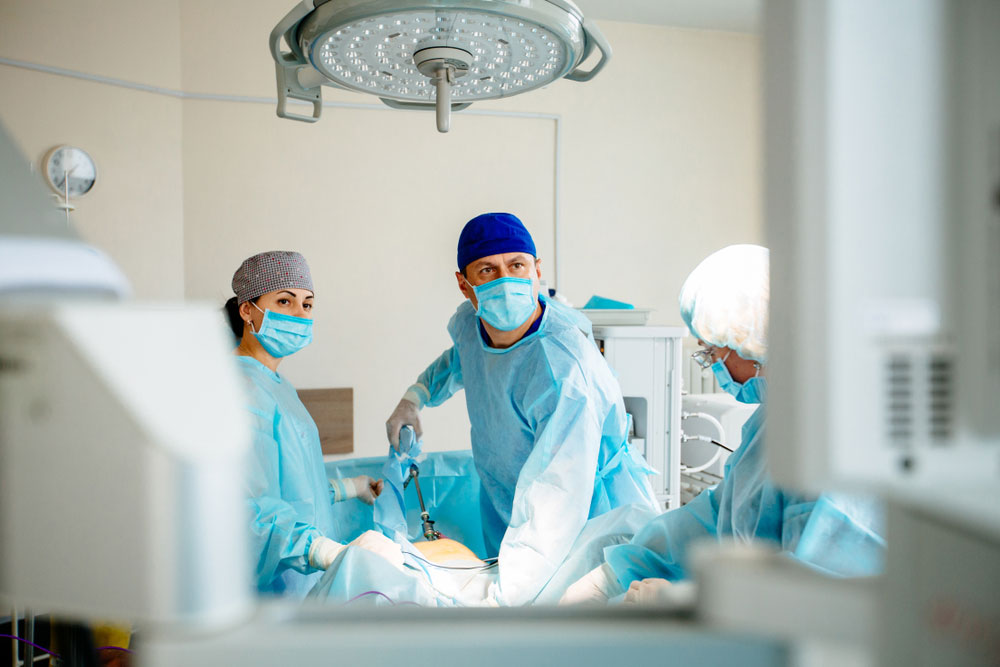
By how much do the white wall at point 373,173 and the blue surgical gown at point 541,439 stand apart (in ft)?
3.76

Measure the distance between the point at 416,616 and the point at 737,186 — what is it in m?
3.92

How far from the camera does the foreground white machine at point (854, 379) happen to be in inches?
13.0

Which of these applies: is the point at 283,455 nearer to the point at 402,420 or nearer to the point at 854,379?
the point at 402,420

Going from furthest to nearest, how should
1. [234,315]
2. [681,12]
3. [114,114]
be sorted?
1. [681,12]
2. [114,114]
3. [234,315]

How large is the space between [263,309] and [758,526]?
4.91 feet

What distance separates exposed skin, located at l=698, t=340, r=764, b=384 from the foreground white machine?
959 millimetres

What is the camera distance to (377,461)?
225cm

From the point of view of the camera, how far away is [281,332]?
1905 mm

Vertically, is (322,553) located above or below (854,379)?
below

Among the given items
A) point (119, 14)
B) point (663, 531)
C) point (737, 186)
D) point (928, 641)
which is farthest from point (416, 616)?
point (737, 186)

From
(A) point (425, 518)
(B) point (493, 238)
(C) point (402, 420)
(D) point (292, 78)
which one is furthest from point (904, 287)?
(C) point (402, 420)

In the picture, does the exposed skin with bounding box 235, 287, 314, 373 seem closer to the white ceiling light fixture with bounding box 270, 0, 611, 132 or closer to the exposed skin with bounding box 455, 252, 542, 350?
the exposed skin with bounding box 455, 252, 542, 350

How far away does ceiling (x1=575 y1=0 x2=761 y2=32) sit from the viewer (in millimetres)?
3418

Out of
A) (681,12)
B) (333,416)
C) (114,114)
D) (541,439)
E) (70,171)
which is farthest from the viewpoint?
(681,12)
